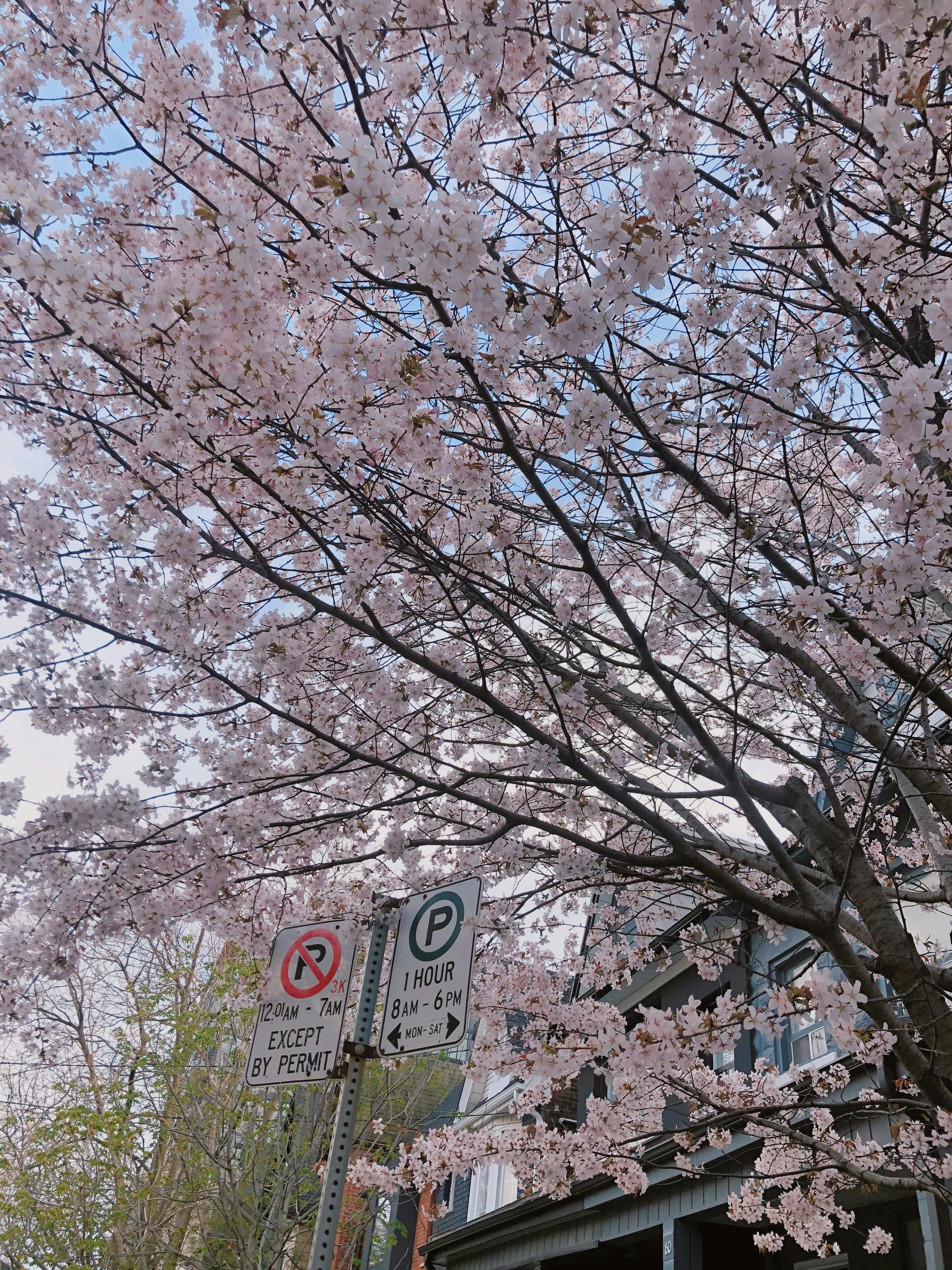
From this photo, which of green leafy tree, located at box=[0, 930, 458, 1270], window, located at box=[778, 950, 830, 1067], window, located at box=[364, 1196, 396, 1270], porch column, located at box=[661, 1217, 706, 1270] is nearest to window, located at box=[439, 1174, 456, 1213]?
window, located at box=[364, 1196, 396, 1270]

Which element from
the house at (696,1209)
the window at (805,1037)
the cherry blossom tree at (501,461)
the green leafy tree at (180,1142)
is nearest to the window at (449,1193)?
the house at (696,1209)

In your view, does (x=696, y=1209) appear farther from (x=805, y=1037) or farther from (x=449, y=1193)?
(x=449, y=1193)

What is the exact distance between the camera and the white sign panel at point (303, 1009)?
3.78 m

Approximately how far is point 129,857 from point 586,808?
9.66 ft

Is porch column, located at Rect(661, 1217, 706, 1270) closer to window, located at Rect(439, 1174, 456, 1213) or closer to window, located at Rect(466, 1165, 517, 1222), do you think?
window, located at Rect(466, 1165, 517, 1222)

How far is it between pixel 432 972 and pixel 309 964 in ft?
2.28

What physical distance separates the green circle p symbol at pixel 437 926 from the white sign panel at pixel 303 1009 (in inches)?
11.9

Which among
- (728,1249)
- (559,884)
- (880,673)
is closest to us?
(559,884)

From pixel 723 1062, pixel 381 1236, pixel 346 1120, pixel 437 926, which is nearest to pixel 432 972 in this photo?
pixel 437 926

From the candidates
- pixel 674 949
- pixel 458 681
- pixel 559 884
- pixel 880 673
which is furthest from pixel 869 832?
pixel 458 681

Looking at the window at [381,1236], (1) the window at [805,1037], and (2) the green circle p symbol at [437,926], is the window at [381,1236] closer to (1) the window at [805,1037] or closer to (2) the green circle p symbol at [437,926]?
(1) the window at [805,1037]

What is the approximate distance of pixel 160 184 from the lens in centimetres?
518

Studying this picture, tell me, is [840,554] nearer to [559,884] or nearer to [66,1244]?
[559,884]

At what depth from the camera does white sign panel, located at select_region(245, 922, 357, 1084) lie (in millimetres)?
3779
